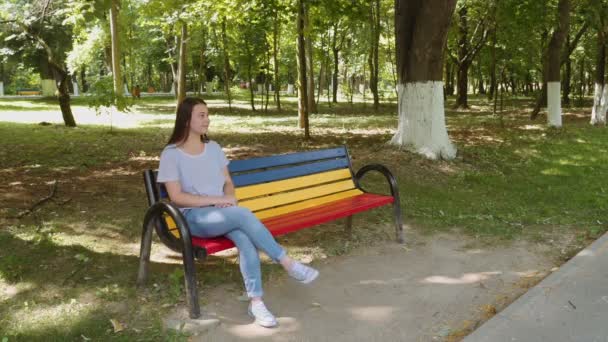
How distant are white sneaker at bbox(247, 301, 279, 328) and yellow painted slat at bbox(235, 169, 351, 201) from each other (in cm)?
122

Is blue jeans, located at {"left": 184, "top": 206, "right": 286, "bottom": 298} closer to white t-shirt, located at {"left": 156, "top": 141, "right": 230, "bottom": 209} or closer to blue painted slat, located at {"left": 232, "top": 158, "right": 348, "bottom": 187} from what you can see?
white t-shirt, located at {"left": 156, "top": 141, "right": 230, "bottom": 209}

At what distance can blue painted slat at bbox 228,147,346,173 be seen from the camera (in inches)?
181

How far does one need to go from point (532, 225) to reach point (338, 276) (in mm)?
2699

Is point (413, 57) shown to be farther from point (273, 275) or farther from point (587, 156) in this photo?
point (273, 275)

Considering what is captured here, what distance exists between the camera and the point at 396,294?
410cm

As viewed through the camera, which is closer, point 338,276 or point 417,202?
point 338,276

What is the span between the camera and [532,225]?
19.8 feet

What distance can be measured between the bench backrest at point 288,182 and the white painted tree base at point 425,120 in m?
4.19

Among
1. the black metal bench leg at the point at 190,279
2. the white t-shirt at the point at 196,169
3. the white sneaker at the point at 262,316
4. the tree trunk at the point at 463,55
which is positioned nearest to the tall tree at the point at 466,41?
the tree trunk at the point at 463,55

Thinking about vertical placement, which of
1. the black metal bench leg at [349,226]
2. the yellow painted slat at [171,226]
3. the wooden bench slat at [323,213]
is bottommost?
the black metal bench leg at [349,226]

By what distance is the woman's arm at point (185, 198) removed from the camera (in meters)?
3.91

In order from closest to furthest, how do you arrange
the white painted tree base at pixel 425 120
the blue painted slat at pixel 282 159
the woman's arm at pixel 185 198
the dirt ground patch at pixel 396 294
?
the dirt ground patch at pixel 396 294 → the woman's arm at pixel 185 198 → the blue painted slat at pixel 282 159 → the white painted tree base at pixel 425 120

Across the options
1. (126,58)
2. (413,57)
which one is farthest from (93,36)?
(413,57)

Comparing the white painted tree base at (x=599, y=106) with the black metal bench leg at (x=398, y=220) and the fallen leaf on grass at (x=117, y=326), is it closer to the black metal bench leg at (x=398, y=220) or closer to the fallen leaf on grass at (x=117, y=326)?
the black metal bench leg at (x=398, y=220)
